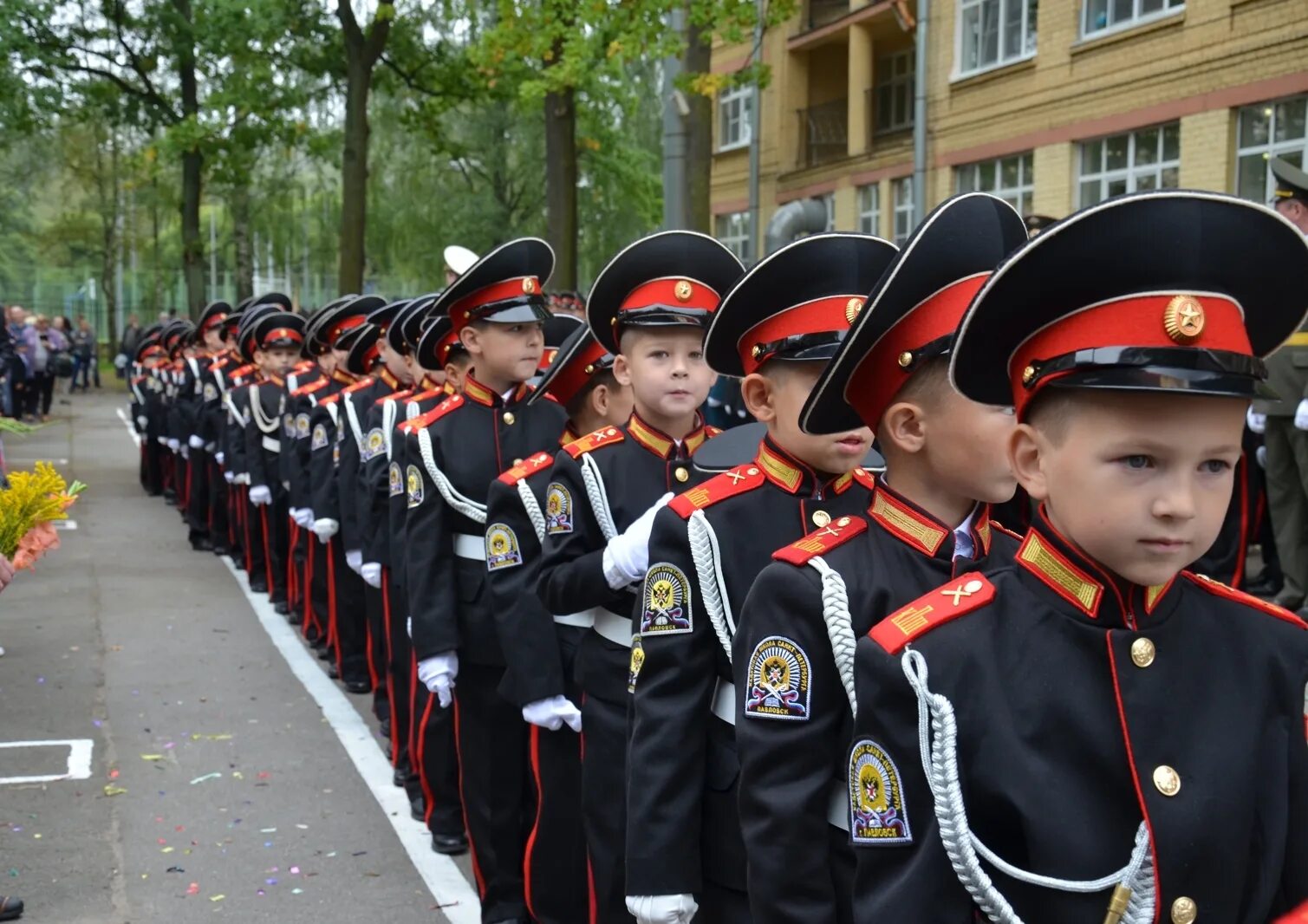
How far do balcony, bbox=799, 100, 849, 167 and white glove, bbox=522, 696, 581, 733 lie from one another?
24708 millimetres

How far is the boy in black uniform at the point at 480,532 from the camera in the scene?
17.4 feet

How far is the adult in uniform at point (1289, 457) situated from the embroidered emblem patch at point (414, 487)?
464cm

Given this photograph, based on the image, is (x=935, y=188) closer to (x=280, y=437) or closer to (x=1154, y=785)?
(x=280, y=437)

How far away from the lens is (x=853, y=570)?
2729 millimetres

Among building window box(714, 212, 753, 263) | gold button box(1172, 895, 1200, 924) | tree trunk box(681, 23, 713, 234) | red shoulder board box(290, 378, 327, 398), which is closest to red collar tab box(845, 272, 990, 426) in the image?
gold button box(1172, 895, 1200, 924)

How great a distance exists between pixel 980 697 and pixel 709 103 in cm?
1478

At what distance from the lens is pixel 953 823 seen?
2047mm

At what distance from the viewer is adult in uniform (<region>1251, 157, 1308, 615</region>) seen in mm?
8125

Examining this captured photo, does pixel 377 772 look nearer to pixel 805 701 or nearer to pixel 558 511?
pixel 558 511

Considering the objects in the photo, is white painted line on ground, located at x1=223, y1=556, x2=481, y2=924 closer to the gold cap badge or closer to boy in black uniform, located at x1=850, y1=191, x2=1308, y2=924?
boy in black uniform, located at x1=850, y1=191, x2=1308, y2=924

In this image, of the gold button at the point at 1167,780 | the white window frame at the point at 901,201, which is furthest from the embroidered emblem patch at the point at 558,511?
the white window frame at the point at 901,201

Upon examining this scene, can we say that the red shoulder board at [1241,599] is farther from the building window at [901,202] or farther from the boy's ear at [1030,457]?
the building window at [901,202]

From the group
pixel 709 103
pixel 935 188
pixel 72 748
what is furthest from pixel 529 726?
pixel 935 188

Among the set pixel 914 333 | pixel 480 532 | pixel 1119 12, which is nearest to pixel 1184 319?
pixel 914 333
